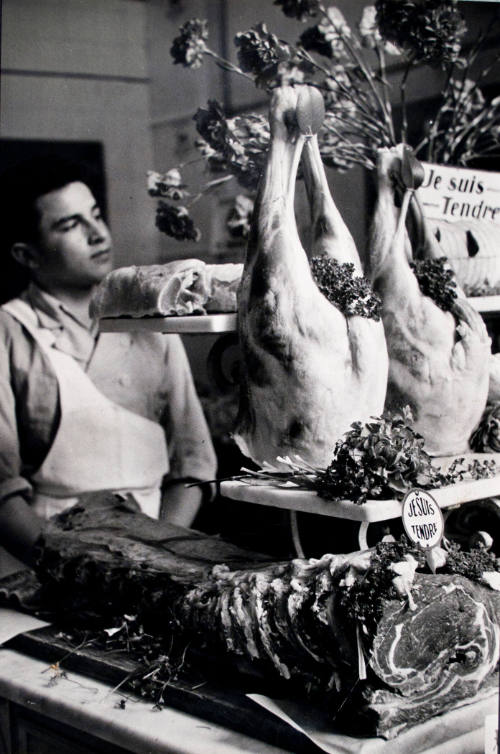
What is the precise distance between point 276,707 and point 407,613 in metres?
0.34

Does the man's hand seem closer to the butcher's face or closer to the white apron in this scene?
the white apron

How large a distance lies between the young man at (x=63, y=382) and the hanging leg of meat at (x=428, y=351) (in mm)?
811

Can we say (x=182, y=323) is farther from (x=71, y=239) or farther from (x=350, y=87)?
(x=350, y=87)

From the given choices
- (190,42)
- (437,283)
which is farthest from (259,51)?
(437,283)

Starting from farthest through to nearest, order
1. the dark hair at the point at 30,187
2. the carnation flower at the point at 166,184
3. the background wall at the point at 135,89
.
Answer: the carnation flower at the point at 166,184, the dark hair at the point at 30,187, the background wall at the point at 135,89

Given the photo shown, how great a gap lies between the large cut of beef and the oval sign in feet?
0.28

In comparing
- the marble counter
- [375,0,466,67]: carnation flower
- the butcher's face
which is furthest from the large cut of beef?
[375,0,466,67]: carnation flower

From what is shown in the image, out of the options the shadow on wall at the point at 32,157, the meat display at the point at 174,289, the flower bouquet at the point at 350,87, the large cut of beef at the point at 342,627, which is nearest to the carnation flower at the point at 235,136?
the flower bouquet at the point at 350,87

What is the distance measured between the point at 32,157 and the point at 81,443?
848 mm

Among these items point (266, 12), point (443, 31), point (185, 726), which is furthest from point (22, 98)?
point (185, 726)

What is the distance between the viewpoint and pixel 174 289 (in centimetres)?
254

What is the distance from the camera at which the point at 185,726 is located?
6.88ft

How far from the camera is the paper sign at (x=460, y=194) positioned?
2.88m

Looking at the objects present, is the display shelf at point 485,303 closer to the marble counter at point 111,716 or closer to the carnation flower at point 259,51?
the carnation flower at point 259,51
